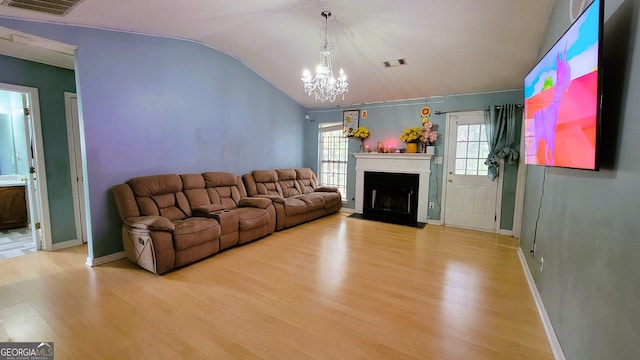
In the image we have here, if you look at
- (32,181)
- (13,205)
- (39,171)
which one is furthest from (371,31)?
(13,205)

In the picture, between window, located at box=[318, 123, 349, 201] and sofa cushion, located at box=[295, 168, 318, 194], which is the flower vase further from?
→ sofa cushion, located at box=[295, 168, 318, 194]

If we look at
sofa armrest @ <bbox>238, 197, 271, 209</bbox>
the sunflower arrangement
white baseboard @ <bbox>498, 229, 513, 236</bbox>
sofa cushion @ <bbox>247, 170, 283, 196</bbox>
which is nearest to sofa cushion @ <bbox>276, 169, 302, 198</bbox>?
sofa cushion @ <bbox>247, 170, 283, 196</bbox>

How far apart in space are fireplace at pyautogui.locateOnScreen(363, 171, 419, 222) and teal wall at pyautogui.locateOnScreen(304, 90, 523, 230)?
1.14 ft

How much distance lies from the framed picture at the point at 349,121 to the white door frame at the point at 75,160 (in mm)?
4636

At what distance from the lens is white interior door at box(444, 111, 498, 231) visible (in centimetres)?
475

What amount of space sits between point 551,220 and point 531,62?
2618mm

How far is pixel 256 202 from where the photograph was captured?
14.0ft

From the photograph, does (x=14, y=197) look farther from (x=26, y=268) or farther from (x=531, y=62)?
(x=531, y=62)

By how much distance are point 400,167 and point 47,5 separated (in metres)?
5.31

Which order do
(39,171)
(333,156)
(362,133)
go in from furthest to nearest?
1. (333,156)
2. (362,133)
3. (39,171)

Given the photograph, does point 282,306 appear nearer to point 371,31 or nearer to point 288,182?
point 371,31

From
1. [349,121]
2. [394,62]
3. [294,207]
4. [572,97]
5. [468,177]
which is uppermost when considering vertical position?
[394,62]

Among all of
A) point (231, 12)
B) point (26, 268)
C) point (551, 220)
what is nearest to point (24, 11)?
point (231, 12)

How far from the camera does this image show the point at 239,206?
174 inches
